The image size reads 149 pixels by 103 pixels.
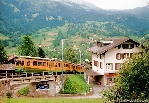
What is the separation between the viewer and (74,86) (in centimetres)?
4941

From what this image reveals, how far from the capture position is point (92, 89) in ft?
167

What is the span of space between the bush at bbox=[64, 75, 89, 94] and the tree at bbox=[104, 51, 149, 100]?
28119 mm

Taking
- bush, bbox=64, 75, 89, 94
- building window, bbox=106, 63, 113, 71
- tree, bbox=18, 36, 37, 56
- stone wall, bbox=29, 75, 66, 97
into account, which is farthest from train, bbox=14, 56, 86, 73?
tree, bbox=18, 36, 37, 56

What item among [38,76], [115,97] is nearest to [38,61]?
[38,76]

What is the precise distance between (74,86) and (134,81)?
3016cm

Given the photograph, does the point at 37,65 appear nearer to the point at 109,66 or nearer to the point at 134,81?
the point at 109,66

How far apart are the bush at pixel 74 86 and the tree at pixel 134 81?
28119mm

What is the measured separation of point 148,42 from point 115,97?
180 inches

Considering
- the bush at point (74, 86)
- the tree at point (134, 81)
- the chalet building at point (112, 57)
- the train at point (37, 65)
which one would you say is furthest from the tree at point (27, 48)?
the tree at point (134, 81)

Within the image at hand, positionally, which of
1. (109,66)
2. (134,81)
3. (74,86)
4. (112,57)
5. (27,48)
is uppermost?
(27,48)

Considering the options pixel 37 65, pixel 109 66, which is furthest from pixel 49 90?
pixel 109 66

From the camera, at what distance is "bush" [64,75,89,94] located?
160 feet

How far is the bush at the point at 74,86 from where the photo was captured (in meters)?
48.6

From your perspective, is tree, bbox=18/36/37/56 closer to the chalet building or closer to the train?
the train
